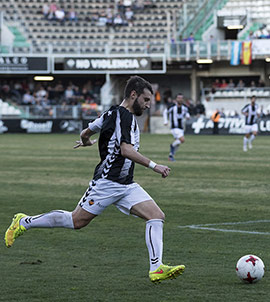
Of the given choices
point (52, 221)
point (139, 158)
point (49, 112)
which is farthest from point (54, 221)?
point (49, 112)

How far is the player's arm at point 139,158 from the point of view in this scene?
6824mm

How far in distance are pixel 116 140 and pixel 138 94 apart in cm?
49

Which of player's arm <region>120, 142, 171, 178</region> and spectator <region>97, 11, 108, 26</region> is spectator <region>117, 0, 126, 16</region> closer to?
spectator <region>97, 11, 108, 26</region>

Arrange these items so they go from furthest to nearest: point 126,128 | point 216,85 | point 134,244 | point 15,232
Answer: point 216,85, point 134,244, point 15,232, point 126,128

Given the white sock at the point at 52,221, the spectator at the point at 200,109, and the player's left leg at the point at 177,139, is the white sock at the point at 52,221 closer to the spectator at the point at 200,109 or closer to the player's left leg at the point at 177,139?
the player's left leg at the point at 177,139

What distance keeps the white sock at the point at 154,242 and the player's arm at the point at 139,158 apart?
53cm

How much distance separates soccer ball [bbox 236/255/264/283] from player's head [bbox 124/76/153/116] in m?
1.75

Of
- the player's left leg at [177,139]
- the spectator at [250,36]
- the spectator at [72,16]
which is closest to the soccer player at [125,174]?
the player's left leg at [177,139]

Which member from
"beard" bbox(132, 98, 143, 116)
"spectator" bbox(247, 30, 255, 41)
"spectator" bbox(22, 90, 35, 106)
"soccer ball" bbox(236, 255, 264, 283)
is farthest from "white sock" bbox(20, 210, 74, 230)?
"spectator" bbox(22, 90, 35, 106)

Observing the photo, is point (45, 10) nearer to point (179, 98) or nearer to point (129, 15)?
point (129, 15)

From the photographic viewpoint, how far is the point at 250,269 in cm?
702

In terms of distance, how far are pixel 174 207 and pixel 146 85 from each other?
610 cm

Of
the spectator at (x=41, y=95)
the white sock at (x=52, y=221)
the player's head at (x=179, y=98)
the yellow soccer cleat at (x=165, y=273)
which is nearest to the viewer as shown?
the yellow soccer cleat at (x=165, y=273)

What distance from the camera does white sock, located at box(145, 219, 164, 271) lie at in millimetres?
6926
